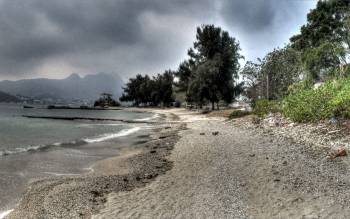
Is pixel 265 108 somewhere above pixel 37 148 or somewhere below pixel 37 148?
above

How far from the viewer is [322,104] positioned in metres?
22.0

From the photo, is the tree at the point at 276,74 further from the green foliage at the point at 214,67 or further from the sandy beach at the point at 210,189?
the sandy beach at the point at 210,189

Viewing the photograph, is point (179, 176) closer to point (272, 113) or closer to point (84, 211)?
point (84, 211)

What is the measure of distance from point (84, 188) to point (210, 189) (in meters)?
4.45

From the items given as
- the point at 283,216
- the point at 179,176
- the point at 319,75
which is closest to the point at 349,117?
the point at 179,176

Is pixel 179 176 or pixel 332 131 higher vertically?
pixel 332 131

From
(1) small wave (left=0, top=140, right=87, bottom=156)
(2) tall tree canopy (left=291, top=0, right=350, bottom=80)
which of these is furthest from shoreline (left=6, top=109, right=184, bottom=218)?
(2) tall tree canopy (left=291, top=0, right=350, bottom=80)

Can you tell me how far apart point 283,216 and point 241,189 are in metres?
2.28

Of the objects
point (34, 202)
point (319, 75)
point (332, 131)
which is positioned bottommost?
point (34, 202)

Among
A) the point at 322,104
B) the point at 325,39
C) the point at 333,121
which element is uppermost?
the point at 325,39

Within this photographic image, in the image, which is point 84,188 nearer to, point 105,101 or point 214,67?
point 214,67

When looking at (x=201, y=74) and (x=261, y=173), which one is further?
(x=201, y=74)

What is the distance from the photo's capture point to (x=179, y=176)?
1314 centimetres

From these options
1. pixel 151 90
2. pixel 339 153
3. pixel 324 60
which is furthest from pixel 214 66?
pixel 151 90
